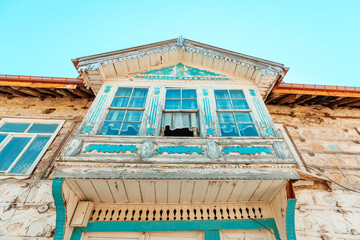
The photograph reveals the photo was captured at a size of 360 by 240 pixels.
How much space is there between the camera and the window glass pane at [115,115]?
496 cm

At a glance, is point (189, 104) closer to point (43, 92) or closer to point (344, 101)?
point (43, 92)

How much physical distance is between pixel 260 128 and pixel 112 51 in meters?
4.37

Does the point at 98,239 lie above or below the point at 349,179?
below

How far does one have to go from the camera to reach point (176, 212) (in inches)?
164

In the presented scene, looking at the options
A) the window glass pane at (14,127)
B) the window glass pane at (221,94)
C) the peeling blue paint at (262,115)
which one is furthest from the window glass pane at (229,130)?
the window glass pane at (14,127)

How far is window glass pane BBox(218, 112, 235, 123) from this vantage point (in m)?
4.97

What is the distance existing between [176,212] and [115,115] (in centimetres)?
257

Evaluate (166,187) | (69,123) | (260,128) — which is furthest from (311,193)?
(69,123)

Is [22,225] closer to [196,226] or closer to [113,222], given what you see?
[113,222]

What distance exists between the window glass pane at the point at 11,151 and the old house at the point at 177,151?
33mm

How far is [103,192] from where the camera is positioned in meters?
4.03

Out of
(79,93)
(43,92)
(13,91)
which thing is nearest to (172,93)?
(79,93)

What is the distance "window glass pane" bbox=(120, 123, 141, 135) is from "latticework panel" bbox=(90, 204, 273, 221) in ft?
4.92

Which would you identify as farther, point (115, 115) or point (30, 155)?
point (30, 155)
